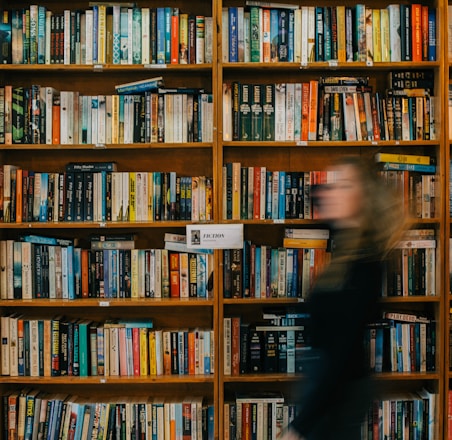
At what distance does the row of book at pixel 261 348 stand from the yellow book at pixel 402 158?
904 millimetres

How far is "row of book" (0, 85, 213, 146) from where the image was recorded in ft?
11.1

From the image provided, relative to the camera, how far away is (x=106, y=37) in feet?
11.1

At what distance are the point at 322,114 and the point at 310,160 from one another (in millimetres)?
295

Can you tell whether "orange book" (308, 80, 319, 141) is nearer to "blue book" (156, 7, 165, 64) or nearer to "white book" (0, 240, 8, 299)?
"blue book" (156, 7, 165, 64)

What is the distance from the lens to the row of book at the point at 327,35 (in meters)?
3.37

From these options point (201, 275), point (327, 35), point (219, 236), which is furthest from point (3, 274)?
point (327, 35)

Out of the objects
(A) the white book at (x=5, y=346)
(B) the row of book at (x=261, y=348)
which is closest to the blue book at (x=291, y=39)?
(B) the row of book at (x=261, y=348)

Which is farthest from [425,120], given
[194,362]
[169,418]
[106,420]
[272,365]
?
[106,420]

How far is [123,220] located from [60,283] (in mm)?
440

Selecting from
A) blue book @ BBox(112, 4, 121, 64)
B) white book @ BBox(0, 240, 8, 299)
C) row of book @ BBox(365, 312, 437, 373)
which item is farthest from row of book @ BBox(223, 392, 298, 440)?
blue book @ BBox(112, 4, 121, 64)

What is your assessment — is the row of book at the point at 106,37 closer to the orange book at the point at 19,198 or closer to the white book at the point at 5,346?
the orange book at the point at 19,198

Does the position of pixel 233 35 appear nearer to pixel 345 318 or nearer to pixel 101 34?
pixel 101 34

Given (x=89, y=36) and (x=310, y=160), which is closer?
(x=89, y=36)

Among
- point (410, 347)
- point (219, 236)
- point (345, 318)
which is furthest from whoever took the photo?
point (410, 347)
